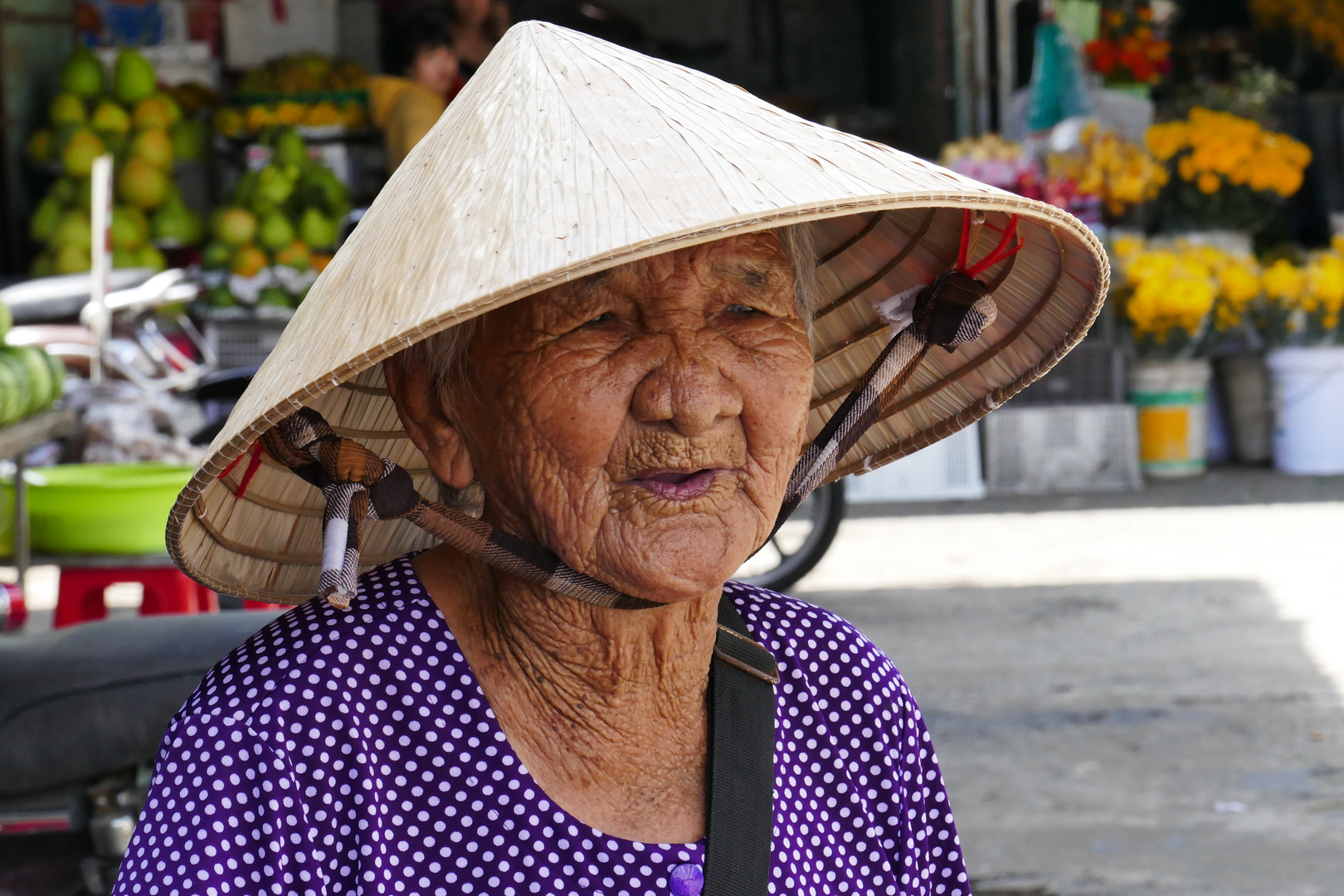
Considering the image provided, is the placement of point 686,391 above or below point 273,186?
below

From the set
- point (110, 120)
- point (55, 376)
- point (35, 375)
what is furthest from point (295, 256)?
point (35, 375)

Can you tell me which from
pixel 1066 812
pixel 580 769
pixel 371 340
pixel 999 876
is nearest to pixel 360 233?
pixel 371 340

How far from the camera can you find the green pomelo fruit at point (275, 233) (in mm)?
6309

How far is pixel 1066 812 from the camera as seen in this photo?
9.66 ft

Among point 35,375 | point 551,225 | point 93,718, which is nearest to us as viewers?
point 551,225

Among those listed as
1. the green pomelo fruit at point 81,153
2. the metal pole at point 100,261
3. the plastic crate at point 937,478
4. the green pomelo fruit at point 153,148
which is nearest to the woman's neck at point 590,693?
the metal pole at point 100,261

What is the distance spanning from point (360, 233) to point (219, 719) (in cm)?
41

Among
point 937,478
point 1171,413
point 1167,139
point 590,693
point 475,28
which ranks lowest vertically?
point 937,478

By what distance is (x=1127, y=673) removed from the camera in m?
3.78

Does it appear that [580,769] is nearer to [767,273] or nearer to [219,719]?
[219,719]

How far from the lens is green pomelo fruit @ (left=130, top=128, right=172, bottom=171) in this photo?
6719mm

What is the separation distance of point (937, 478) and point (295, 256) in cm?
325

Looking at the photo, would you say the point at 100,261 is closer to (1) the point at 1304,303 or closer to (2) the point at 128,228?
(2) the point at 128,228

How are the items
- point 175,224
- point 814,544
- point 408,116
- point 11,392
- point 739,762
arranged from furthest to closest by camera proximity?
1. point 175,224
2. point 408,116
3. point 814,544
4. point 11,392
5. point 739,762
